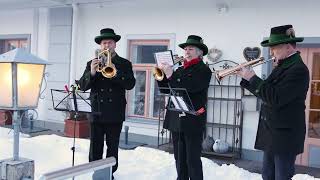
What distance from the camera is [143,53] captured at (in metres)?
6.57

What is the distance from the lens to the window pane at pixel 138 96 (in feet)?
21.7

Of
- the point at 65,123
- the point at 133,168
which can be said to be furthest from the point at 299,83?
the point at 65,123

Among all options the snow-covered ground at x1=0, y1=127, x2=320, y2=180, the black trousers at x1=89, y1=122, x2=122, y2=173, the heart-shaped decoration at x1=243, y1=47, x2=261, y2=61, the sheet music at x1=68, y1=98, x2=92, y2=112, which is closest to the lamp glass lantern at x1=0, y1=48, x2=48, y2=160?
the sheet music at x1=68, y1=98, x2=92, y2=112

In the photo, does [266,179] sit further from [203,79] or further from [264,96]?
[203,79]

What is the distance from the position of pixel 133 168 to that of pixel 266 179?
206cm

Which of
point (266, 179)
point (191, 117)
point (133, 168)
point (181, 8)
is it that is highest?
point (181, 8)

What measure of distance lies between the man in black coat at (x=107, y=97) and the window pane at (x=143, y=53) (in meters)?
2.68

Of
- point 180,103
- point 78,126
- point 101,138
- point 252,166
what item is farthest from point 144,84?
point 180,103

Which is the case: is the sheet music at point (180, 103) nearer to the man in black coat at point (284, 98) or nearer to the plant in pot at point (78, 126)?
the man in black coat at point (284, 98)

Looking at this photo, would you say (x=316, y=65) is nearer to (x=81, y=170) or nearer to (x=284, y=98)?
(x=284, y=98)

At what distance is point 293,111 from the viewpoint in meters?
2.55

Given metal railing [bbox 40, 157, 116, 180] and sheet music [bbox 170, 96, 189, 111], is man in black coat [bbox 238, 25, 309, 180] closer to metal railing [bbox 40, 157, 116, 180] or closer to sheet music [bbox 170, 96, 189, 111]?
sheet music [bbox 170, 96, 189, 111]

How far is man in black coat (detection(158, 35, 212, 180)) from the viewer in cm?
327

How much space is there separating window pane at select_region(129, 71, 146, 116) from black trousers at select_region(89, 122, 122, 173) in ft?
9.31
